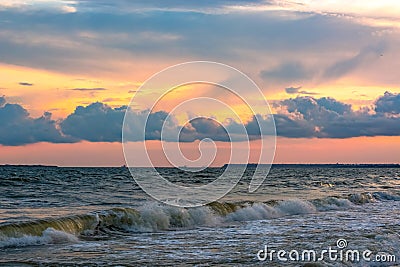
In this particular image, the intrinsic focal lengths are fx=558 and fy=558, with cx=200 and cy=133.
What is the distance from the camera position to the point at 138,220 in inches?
837

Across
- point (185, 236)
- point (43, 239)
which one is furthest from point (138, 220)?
point (43, 239)

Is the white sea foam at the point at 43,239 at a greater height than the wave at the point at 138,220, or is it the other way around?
the wave at the point at 138,220

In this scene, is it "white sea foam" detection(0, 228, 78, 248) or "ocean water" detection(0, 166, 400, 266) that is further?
"white sea foam" detection(0, 228, 78, 248)

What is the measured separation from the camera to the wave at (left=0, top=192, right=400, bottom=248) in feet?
55.6

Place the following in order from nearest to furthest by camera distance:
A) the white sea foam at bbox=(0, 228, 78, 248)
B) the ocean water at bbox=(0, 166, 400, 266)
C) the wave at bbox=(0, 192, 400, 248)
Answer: the ocean water at bbox=(0, 166, 400, 266) < the white sea foam at bbox=(0, 228, 78, 248) < the wave at bbox=(0, 192, 400, 248)

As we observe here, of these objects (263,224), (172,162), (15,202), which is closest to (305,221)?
(263,224)

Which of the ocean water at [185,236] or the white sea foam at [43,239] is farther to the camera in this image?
the white sea foam at [43,239]

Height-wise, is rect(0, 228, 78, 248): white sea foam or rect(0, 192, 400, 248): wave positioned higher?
rect(0, 192, 400, 248): wave

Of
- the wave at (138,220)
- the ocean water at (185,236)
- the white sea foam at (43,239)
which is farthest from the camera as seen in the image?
the wave at (138,220)

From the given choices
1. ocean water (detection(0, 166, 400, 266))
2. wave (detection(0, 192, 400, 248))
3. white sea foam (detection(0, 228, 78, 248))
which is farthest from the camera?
wave (detection(0, 192, 400, 248))

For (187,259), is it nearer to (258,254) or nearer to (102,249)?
(258,254)

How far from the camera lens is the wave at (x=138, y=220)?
16.9m

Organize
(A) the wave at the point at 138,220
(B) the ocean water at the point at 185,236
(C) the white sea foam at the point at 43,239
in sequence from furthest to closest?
(A) the wave at the point at 138,220, (C) the white sea foam at the point at 43,239, (B) the ocean water at the point at 185,236

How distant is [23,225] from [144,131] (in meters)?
5.07
